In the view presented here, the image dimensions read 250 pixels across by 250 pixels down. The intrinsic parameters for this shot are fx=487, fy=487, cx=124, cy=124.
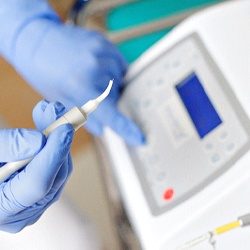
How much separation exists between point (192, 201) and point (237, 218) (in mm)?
62

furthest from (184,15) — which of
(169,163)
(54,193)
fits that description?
(54,193)

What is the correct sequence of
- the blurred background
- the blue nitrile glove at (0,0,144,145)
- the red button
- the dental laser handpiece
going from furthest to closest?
the blurred background
the blue nitrile glove at (0,0,144,145)
the red button
the dental laser handpiece

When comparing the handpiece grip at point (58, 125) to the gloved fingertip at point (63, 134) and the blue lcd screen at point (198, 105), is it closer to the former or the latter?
the gloved fingertip at point (63, 134)

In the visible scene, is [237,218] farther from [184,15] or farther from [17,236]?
[184,15]

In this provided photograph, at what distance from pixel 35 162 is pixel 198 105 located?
0.26 m

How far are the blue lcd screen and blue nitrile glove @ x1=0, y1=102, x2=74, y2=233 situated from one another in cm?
20

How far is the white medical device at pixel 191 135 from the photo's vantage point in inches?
23.9

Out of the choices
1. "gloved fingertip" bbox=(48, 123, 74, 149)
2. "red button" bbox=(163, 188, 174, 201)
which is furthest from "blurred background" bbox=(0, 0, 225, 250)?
"gloved fingertip" bbox=(48, 123, 74, 149)

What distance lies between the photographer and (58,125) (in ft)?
1.74

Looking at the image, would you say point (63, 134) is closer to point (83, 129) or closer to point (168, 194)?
point (168, 194)

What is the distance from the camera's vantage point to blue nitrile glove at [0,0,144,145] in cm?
80

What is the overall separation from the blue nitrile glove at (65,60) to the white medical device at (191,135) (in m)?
0.03

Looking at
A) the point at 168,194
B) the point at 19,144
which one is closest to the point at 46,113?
the point at 19,144

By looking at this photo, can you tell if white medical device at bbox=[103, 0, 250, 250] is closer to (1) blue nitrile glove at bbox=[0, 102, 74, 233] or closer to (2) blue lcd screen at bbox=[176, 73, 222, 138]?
(2) blue lcd screen at bbox=[176, 73, 222, 138]
